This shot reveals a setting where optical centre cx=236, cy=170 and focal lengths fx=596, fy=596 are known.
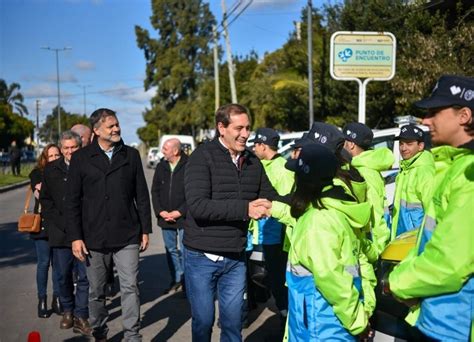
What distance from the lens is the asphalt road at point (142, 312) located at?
20.4 feet

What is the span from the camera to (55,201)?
6.65 m

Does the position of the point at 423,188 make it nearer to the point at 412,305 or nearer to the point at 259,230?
the point at 259,230

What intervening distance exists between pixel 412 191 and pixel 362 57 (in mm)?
8287

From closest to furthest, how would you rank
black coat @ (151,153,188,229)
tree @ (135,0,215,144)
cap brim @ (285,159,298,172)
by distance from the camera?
cap brim @ (285,159,298,172) → black coat @ (151,153,188,229) → tree @ (135,0,215,144)

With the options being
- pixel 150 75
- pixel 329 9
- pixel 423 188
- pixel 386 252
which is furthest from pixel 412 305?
pixel 150 75

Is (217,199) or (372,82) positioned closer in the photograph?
(217,199)

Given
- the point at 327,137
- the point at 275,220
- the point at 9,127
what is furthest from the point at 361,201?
the point at 9,127

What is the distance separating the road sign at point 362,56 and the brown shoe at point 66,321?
9.12 m

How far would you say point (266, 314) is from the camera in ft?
23.2

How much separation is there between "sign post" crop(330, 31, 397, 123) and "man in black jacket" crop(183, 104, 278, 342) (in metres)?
9.53

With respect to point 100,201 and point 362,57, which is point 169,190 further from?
point 362,57

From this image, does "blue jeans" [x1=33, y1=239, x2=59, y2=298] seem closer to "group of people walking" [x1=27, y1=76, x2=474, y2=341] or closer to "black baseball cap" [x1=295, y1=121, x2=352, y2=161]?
"group of people walking" [x1=27, y1=76, x2=474, y2=341]

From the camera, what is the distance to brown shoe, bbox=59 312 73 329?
6.48m

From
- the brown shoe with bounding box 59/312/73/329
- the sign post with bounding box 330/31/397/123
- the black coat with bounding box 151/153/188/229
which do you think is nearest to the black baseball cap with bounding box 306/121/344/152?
the brown shoe with bounding box 59/312/73/329
